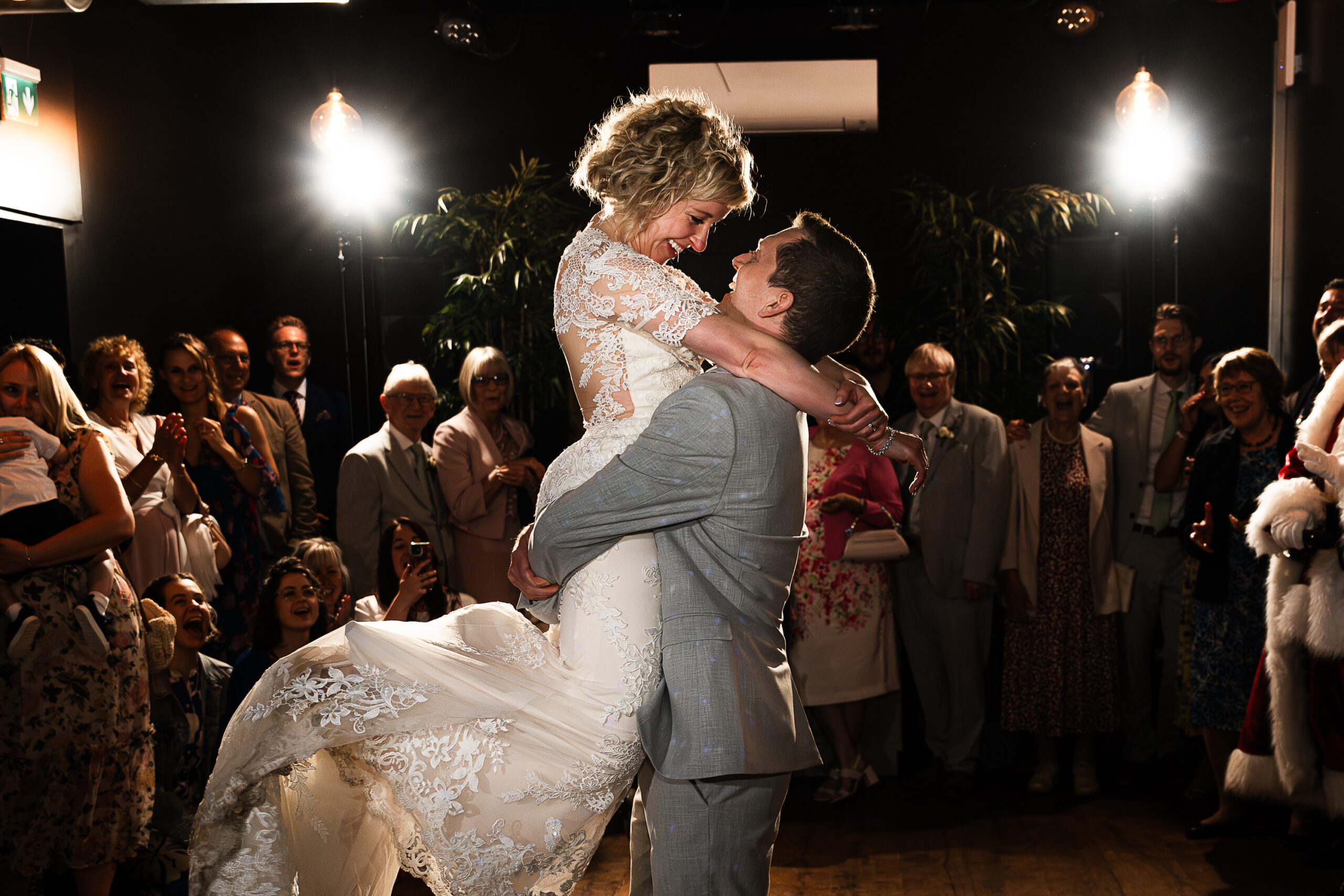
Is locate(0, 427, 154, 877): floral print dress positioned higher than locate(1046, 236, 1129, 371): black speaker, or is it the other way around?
locate(1046, 236, 1129, 371): black speaker

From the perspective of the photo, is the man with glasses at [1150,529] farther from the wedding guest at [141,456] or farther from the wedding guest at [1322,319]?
the wedding guest at [141,456]

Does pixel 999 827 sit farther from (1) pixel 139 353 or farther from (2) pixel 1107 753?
(1) pixel 139 353

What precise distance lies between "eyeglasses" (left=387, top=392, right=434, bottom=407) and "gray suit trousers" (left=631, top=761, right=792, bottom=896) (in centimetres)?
352

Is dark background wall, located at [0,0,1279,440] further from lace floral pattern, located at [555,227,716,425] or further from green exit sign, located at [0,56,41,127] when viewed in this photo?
lace floral pattern, located at [555,227,716,425]

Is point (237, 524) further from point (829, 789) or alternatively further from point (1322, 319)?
point (1322, 319)

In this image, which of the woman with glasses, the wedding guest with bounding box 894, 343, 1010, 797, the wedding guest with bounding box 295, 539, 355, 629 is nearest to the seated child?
the wedding guest with bounding box 295, 539, 355, 629

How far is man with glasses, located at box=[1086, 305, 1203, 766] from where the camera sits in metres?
4.93

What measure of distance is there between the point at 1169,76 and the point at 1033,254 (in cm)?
153

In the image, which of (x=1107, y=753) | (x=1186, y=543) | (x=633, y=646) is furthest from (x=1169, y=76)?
(x=633, y=646)

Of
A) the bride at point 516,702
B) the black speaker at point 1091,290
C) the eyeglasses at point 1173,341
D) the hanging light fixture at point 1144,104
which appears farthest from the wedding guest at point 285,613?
the hanging light fixture at point 1144,104

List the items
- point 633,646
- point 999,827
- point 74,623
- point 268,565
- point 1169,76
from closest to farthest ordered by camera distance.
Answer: point 633,646 → point 74,623 → point 999,827 → point 268,565 → point 1169,76

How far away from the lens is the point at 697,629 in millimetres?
1802

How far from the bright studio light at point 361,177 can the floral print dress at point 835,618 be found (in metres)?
3.32

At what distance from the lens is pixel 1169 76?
20.9 feet
